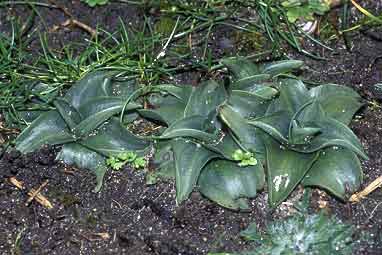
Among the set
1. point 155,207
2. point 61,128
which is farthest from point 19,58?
point 155,207

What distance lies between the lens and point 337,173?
2.96m

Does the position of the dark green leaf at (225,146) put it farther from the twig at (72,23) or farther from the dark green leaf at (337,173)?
the twig at (72,23)

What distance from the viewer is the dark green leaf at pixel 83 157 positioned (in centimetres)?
313

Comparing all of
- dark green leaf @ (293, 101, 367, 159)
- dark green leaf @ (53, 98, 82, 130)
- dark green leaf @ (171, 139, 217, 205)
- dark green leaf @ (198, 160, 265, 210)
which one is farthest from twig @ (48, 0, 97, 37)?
dark green leaf @ (293, 101, 367, 159)

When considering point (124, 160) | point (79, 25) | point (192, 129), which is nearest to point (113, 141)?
point (124, 160)

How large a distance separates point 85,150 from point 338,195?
972 mm

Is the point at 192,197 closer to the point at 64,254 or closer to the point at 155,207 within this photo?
the point at 155,207

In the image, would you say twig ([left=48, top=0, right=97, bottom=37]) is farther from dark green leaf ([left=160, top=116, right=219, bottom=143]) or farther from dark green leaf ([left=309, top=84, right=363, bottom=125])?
dark green leaf ([left=309, top=84, right=363, bottom=125])

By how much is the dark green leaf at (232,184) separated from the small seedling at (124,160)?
264mm

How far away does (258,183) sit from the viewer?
2.98 m

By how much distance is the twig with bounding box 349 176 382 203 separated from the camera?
2996 mm

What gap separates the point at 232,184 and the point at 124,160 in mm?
433

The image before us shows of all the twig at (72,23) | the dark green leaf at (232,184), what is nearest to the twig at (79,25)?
the twig at (72,23)

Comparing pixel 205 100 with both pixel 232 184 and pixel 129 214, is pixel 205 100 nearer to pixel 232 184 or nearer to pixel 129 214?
pixel 232 184
